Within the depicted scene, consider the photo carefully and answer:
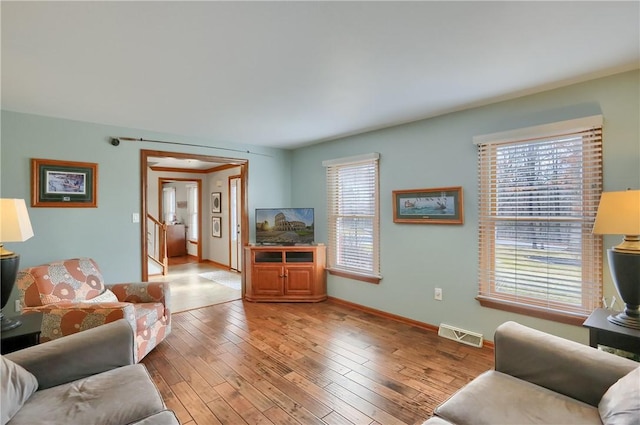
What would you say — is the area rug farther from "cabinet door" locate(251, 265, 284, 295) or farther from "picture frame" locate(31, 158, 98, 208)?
"picture frame" locate(31, 158, 98, 208)

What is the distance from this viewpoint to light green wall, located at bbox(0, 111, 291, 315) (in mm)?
2998

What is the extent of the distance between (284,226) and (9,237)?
2903mm

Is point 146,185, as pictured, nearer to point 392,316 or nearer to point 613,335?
point 392,316

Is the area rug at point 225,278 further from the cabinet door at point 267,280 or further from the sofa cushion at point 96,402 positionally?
the sofa cushion at point 96,402

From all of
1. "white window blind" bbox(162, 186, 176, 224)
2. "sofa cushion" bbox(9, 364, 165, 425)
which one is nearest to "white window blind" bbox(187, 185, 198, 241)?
"white window blind" bbox(162, 186, 176, 224)

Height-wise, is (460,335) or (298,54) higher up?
(298,54)

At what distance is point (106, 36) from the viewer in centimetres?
174

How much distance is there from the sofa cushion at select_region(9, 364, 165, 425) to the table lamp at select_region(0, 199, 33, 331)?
0.88 metres

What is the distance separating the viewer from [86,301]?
277 cm

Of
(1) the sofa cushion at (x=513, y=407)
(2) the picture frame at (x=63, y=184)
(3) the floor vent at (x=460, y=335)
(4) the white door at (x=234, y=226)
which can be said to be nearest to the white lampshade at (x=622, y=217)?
(1) the sofa cushion at (x=513, y=407)

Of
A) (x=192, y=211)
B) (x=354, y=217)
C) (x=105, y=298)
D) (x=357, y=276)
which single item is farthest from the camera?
(x=192, y=211)

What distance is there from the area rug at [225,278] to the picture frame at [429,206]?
3.05m

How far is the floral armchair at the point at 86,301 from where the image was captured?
227 cm

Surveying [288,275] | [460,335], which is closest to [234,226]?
[288,275]
